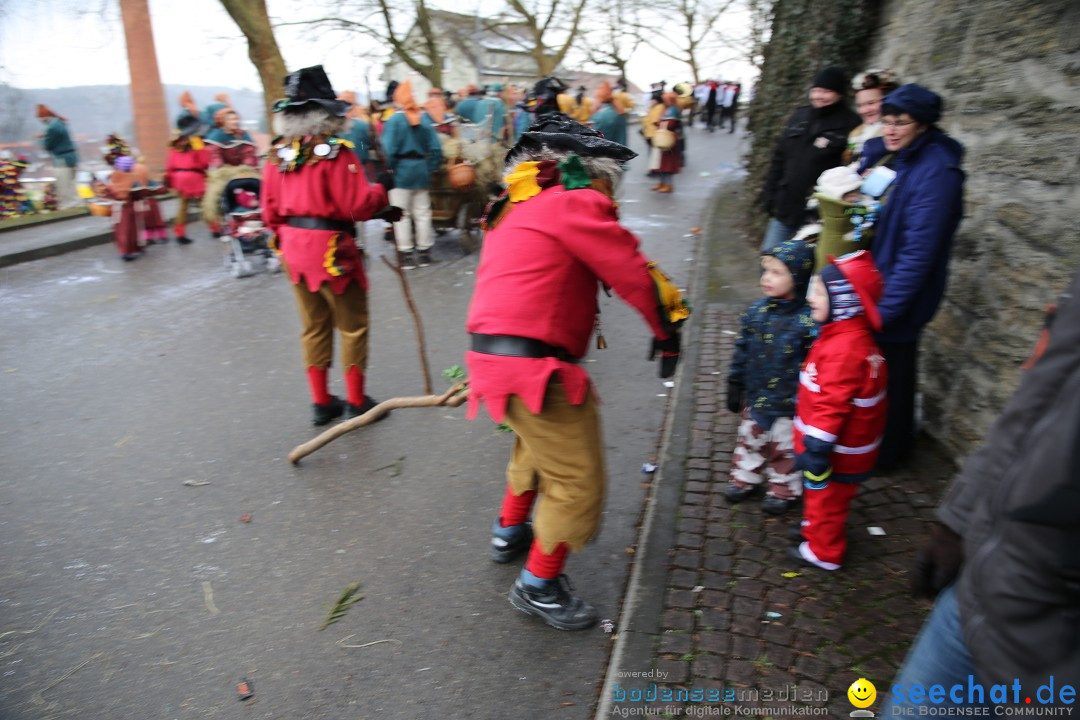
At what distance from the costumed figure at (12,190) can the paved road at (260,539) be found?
281 inches

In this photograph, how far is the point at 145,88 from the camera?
48.5ft

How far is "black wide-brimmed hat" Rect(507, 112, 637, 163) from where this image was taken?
8.55 ft

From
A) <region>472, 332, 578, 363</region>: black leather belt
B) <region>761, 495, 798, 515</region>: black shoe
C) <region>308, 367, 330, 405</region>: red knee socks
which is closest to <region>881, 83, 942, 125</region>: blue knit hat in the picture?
<region>761, 495, 798, 515</region>: black shoe

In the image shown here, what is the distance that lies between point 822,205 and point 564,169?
2.04 metres

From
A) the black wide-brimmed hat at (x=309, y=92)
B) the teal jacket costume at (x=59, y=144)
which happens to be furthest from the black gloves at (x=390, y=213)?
the teal jacket costume at (x=59, y=144)

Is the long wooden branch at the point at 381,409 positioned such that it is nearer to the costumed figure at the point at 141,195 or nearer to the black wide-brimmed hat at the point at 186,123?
the costumed figure at the point at 141,195

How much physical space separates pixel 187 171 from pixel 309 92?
24.5 ft

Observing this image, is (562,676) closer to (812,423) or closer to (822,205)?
(812,423)

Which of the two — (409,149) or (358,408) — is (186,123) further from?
(358,408)

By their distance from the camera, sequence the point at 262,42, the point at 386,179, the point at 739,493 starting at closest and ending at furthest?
the point at 739,493 < the point at 386,179 < the point at 262,42

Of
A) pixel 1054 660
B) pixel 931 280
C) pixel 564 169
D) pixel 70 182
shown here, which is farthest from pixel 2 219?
pixel 1054 660

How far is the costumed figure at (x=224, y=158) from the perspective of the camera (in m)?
9.04

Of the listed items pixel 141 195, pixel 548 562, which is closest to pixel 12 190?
pixel 141 195

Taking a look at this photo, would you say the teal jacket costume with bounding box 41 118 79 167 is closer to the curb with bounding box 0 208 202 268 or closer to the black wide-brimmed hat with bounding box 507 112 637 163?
the curb with bounding box 0 208 202 268
